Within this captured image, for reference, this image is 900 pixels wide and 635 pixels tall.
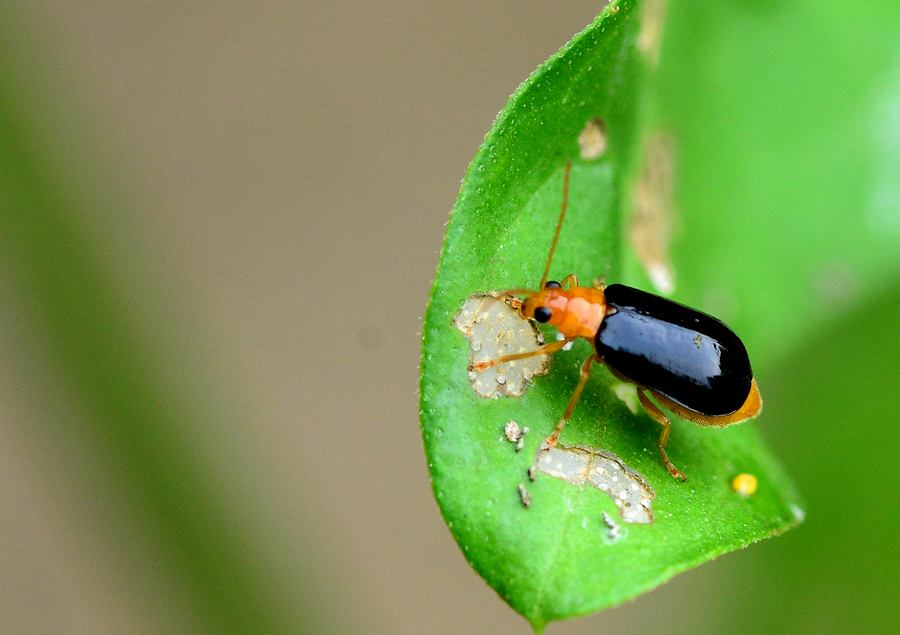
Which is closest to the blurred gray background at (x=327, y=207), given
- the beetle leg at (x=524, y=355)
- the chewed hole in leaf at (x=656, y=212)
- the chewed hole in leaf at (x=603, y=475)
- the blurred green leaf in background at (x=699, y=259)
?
the blurred green leaf in background at (x=699, y=259)

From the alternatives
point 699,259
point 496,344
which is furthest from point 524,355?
point 699,259

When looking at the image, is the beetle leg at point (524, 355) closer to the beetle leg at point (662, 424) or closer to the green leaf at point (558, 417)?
the green leaf at point (558, 417)

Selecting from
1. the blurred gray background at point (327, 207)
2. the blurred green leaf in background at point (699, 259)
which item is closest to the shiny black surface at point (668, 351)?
the blurred green leaf in background at point (699, 259)

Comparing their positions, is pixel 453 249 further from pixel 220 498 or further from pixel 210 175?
pixel 210 175

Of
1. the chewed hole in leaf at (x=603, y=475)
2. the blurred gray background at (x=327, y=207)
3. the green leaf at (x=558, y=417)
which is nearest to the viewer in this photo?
the green leaf at (x=558, y=417)

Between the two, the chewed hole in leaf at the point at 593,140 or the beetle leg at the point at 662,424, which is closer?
the beetle leg at the point at 662,424

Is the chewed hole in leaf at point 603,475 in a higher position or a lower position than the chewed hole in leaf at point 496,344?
lower

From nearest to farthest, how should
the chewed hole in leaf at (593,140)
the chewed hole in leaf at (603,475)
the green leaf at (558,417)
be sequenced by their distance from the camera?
the green leaf at (558,417) < the chewed hole in leaf at (603,475) < the chewed hole in leaf at (593,140)

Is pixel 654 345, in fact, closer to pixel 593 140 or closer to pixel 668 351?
pixel 668 351

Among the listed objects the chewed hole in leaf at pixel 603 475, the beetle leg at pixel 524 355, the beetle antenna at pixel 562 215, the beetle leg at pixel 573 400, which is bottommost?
the chewed hole in leaf at pixel 603 475
